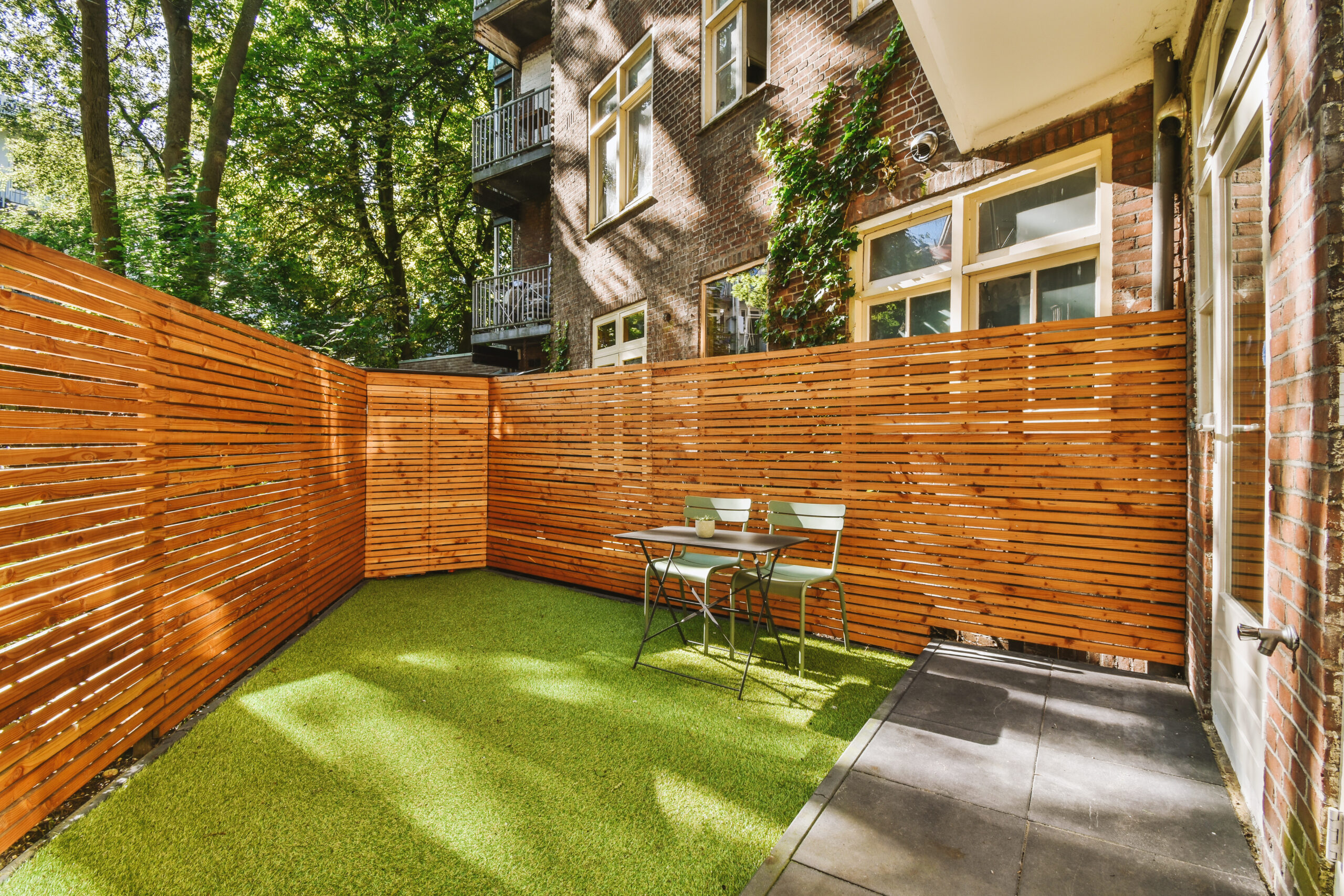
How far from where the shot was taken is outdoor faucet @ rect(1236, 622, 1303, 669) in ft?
4.71

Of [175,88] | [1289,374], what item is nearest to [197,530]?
[1289,374]

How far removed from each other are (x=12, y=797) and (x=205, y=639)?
1.22 metres

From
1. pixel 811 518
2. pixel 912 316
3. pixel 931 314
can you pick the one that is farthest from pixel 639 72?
pixel 811 518

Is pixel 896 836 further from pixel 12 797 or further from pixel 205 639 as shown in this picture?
pixel 205 639

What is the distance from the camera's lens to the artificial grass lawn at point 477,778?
6.37ft

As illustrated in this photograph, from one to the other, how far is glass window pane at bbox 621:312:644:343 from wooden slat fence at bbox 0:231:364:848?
450 centimetres

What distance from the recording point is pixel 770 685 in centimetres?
350

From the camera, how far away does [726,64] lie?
6.61m

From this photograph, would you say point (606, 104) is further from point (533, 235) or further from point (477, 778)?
point (477, 778)

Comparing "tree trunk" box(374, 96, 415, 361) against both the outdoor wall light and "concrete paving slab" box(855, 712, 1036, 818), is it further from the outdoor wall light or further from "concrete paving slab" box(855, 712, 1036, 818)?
"concrete paving slab" box(855, 712, 1036, 818)

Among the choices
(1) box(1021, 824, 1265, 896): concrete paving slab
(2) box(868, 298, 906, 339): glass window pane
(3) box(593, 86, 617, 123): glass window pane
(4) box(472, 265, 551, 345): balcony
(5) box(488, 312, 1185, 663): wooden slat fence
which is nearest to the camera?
(1) box(1021, 824, 1265, 896): concrete paving slab

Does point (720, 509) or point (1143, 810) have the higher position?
point (720, 509)

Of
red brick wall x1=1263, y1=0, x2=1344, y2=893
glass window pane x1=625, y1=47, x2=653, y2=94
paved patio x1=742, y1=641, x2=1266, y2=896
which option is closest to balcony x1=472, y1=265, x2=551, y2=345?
glass window pane x1=625, y1=47, x2=653, y2=94

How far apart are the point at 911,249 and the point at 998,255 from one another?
717 mm
